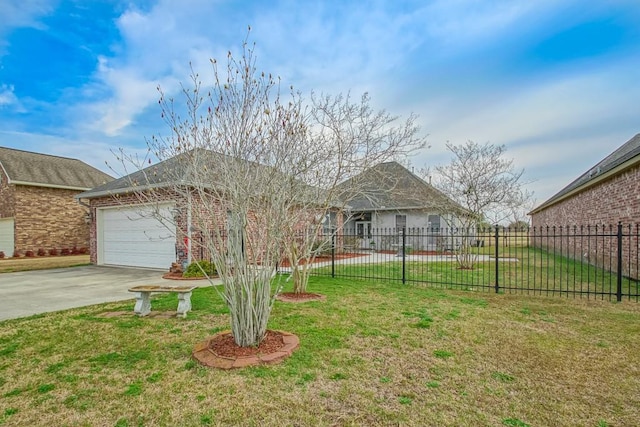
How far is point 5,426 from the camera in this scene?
8.33 ft

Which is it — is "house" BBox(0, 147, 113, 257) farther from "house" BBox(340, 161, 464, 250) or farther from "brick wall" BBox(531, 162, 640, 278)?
"brick wall" BBox(531, 162, 640, 278)

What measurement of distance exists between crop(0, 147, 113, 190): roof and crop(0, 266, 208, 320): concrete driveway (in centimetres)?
907

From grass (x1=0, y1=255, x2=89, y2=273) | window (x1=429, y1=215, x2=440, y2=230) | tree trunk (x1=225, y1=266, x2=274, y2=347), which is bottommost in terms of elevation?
grass (x1=0, y1=255, x2=89, y2=273)

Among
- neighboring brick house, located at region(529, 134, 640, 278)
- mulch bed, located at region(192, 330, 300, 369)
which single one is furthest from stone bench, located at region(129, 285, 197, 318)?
neighboring brick house, located at region(529, 134, 640, 278)

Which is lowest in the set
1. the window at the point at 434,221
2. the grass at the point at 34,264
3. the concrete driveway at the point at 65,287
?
the grass at the point at 34,264

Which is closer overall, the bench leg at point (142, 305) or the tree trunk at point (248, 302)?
the tree trunk at point (248, 302)

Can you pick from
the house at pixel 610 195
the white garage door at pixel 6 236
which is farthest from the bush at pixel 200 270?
the white garage door at pixel 6 236

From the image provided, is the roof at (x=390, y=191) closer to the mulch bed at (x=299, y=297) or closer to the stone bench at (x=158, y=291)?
the mulch bed at (x=299, y=297)

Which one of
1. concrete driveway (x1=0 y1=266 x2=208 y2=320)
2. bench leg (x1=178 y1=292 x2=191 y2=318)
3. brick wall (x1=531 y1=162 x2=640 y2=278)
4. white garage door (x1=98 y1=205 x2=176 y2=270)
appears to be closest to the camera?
bench leg (x1=178 y1=292 x2=191 y2=318)

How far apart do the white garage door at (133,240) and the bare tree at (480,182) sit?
10.5 metres

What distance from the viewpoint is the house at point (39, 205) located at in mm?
17797

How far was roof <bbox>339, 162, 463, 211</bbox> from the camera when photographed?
23.8ft

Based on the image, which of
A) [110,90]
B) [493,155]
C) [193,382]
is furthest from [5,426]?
[493,155]

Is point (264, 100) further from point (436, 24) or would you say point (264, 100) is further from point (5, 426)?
point (436, 24)
